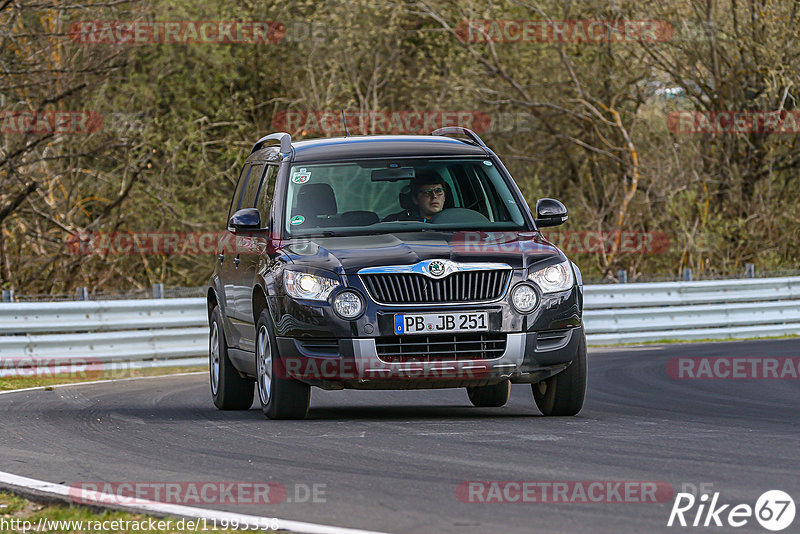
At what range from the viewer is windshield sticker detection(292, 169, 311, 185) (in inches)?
415

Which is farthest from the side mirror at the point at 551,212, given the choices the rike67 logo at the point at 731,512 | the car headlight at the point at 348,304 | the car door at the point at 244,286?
the rike67 logo at the point at 731,512

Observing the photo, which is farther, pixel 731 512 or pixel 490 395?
pixel 490 395

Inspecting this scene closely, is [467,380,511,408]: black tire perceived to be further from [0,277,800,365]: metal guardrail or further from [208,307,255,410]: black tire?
[0,277,800,365]: metal guardrail

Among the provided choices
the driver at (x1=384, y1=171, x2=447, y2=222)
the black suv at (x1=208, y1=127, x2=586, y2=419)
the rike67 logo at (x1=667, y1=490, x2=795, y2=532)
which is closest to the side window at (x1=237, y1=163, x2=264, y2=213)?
the black suv at (x1=208, y1=127, x2=586, y2=419)

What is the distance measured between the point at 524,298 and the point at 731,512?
3723mm

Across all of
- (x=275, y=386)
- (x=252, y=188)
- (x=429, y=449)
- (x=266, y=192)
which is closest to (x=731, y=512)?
(x=429, y=449)

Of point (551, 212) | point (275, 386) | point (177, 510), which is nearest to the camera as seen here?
point (177, 510)

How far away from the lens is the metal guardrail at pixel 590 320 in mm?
16500

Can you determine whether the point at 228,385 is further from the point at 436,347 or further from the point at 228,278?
the point at 436,347

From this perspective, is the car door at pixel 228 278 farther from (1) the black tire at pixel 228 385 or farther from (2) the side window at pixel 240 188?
(1) the black tire at pixel 228 385

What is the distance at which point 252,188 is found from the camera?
11.8m

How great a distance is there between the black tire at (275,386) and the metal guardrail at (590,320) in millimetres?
6943

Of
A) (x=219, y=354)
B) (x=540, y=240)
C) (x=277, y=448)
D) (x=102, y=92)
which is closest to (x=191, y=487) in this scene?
(x=277, y=448)

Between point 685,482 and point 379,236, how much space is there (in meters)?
Answer: 3.85
